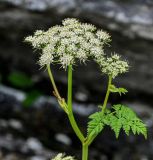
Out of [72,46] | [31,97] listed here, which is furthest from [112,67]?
[31,97]

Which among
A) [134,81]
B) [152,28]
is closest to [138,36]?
[152,28]

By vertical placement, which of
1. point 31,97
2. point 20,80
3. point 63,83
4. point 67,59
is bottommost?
point 67,59

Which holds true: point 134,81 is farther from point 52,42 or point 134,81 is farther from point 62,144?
point 52,42

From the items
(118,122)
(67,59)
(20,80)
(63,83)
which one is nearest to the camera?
(67,59)

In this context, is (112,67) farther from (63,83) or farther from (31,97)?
(31,97)

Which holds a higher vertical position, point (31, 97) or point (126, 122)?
point (31, 97)

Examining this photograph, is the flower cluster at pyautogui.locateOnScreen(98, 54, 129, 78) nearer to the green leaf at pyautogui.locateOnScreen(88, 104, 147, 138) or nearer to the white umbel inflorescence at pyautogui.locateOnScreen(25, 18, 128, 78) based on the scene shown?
the white umbel inflorescence at pyautogui.locateOnScreen(25, 18, 128, 78)

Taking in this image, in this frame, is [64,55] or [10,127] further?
[10,127]
